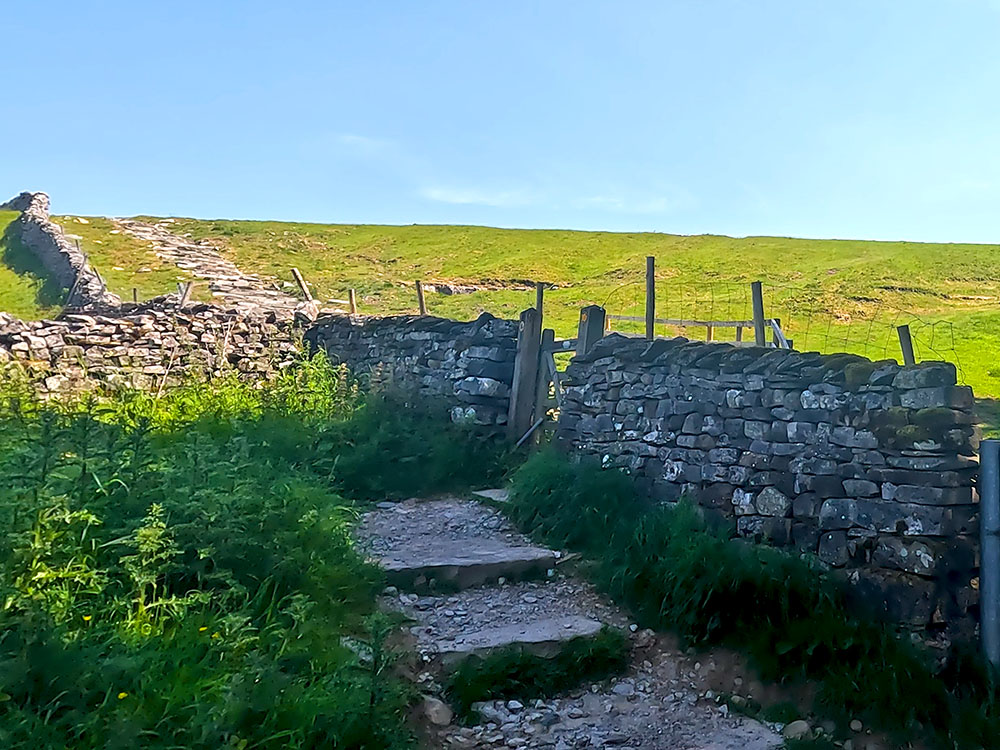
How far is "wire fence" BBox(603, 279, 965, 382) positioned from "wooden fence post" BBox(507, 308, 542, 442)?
5.25 meters

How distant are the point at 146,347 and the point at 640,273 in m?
20.1

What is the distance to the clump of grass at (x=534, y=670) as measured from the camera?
15.8ft

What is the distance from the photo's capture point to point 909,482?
524 cm

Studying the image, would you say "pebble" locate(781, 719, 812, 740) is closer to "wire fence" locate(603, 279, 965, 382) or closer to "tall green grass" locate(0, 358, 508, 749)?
"tall green grass" locate(0, 358, 508, 749)

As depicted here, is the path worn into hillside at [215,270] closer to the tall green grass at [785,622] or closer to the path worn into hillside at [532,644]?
the path worn into hillside at [532,644]

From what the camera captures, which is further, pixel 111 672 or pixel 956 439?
pixel 956 439

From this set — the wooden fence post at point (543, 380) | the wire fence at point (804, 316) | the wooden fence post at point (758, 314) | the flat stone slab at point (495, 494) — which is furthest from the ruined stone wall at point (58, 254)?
the wooden fence post at point (758, 314)

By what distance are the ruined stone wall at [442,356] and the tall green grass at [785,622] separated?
3.30m

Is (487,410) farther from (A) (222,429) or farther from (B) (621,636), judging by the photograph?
(B) (621,636)

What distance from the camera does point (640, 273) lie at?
2908 cm

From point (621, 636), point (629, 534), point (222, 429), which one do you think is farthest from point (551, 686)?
point (222, 429)

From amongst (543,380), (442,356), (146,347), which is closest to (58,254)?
(146,347)

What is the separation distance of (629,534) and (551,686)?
1781 millimetres

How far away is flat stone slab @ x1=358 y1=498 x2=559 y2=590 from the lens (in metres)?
6.33
